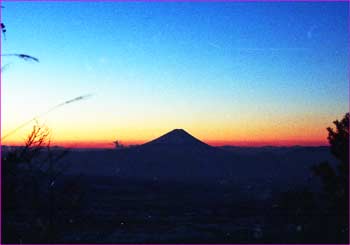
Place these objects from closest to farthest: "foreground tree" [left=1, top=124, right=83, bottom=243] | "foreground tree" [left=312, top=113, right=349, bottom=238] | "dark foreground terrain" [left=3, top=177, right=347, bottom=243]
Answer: "foreground tree" [left=1, top=124, right=83, bottom=243], "foreground tree" [left=312, top=113, right=349, bottom=238], "dark foreground terrain" [left=3, top=177, right=347, bottom=243]

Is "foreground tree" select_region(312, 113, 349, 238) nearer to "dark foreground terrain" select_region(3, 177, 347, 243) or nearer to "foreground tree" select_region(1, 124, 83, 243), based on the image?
"dark foreground terrain" select_region(3, 177, 347, 243)

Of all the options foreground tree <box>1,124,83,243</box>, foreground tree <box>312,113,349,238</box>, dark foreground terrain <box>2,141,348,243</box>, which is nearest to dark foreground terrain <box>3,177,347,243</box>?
dark foreground terrain <box>2,141,348,243</box>

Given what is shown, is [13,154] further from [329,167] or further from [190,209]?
[190,209]

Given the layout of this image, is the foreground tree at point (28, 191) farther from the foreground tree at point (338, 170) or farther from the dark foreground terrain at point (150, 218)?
the foreground tree at point (338, 170)

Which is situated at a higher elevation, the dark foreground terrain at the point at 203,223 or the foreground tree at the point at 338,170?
the foreground tree at the point at 338,170

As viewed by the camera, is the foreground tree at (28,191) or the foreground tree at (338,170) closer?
the foreground tree at (28,191)

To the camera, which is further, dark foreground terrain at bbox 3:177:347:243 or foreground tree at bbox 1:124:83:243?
dark foreground terrain at bbox 3:177:347:243

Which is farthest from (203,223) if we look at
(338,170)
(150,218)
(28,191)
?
(28,191)

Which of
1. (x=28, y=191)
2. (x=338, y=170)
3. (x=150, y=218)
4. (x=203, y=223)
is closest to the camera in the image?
(x=28, y=191)

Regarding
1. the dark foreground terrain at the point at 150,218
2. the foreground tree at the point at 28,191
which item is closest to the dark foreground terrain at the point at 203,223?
the dark foreground terrain at the point at 150,218

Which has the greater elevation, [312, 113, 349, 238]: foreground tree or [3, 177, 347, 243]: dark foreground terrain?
[312, 113, 349, 238]: foreground tree

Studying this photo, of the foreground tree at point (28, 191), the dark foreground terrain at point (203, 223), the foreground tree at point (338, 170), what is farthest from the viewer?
the dark foreground terrain at point (203, 223)

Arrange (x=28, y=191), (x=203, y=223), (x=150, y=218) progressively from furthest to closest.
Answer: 1. (x=150, y=218)
2. (x=203, y=223)
3. (x=28, y=191)

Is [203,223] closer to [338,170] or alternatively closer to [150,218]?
[150,218]
